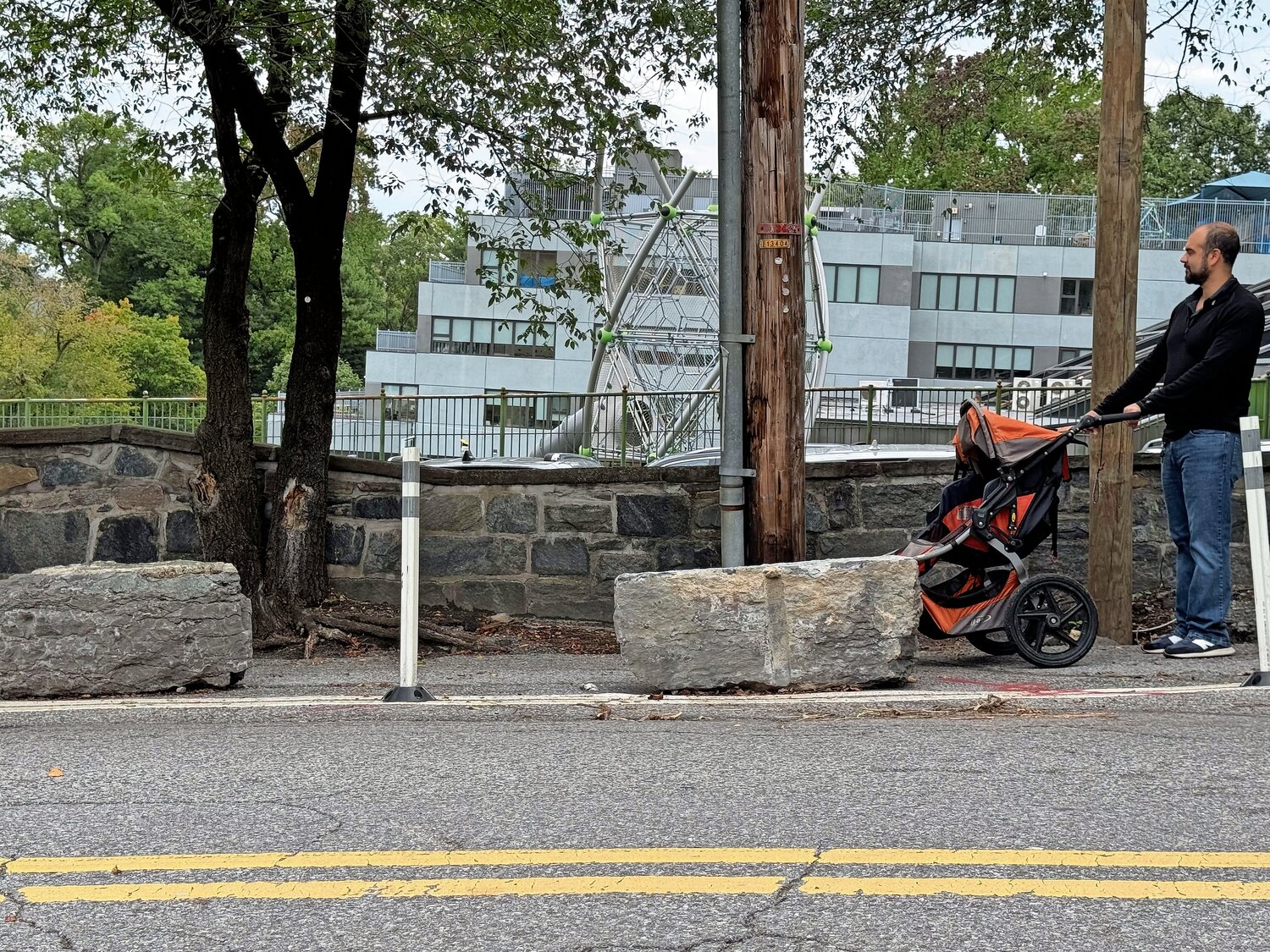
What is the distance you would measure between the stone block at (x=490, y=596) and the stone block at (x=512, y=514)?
0.41 metres

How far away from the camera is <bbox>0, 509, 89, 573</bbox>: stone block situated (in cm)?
1052

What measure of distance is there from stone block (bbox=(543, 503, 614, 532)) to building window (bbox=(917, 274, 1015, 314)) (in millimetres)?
47907

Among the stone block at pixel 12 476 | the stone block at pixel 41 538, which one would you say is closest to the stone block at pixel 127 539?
the stone block at pixel 41 538

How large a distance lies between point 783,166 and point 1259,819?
487 centimetres

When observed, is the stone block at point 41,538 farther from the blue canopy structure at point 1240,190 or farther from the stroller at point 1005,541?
the blue canopy structure at point 1240,190

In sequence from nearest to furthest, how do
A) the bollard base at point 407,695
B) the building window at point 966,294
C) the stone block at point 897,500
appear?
the bollard base at point 407,695
the stone block at point 897,500
the building window at point 966,294

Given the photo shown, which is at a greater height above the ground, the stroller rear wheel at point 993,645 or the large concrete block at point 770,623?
the large concrete block at point 770,623

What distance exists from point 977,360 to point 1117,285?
50194mm

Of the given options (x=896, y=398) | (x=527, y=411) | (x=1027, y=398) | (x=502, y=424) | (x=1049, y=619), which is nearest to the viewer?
(x=1049, y=619)

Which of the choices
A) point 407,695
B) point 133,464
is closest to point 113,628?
point 407,695

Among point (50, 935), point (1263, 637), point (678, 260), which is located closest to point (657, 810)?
point (50, 935)

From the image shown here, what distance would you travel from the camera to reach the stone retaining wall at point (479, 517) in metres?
10.3

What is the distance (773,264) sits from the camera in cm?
795

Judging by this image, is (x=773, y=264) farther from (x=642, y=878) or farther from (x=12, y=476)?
(x=12, y=476)
